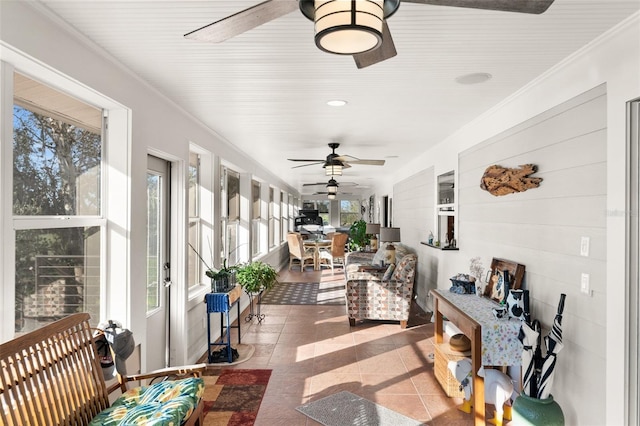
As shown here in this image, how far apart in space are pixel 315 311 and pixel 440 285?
186 centimetres

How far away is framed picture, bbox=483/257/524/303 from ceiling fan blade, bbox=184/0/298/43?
2.51 metres

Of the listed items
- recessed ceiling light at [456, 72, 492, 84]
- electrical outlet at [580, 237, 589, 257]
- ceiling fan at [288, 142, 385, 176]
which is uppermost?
recessed ceiling light at [456, 72, 492, 84]

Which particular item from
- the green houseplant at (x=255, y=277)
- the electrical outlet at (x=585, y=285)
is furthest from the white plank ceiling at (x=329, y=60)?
the green houseplant at (x=255, y=277)

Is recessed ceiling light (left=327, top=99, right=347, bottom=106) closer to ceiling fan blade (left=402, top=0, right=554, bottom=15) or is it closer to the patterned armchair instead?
ceiling fan blade (left=402, top=0, right=554, bottom=15)

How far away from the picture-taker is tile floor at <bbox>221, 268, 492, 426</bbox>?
2.96 m

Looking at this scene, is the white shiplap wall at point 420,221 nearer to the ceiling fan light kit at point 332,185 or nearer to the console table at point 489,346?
the ceiling fan light kit at point 332,185

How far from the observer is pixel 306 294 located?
23.2ft

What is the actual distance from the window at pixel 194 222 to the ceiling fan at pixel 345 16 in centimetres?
309

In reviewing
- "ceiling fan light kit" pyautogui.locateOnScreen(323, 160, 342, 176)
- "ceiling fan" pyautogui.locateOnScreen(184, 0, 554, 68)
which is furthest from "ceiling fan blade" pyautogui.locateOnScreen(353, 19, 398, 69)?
"ceiling fan light kit" pyautogui.locateOnScreen(323, 160, 342, 176)

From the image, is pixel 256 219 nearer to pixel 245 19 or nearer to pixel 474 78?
pixel 474 78

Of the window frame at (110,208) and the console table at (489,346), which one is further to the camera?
the console table at (489,346)

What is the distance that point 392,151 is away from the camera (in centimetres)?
594

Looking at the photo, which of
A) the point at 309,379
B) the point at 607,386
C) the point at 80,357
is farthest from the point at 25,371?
the point at 607,386

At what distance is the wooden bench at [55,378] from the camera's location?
1.60 meters
